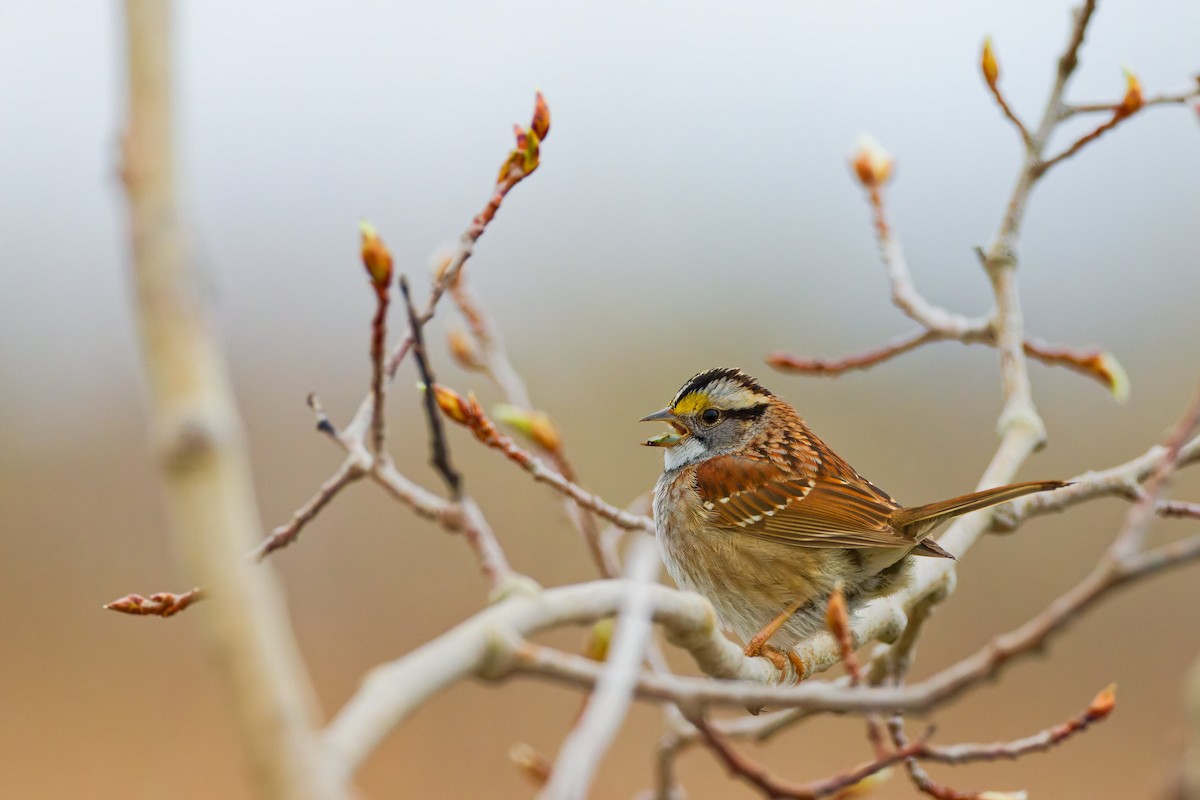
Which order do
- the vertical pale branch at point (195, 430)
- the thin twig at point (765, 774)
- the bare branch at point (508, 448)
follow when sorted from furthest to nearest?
1. the bare branch at point (508, 448)
2. the thin twig at point (765, 774)
3. the vertical pale branch at point (195, 430)

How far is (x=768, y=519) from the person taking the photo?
3.33 meters

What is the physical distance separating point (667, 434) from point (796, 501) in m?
0.50

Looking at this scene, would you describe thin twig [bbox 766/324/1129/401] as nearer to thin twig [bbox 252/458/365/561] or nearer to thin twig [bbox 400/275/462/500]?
thin twig [bbox 252/458/365/561]

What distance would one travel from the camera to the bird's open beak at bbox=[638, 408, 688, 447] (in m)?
3.55

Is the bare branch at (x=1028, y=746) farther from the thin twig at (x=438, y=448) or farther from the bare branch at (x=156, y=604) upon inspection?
the bare branch at (x=156, y=604)

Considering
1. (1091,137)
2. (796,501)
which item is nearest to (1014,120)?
(1091,137)

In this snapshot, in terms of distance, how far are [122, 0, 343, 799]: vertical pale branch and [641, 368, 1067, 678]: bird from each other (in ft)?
6.55

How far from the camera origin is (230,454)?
82cm

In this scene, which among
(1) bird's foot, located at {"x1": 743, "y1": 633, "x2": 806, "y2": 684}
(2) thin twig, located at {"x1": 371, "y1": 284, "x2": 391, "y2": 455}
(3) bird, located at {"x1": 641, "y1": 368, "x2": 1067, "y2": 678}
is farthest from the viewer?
(3) bird, located at {"x1": 641, "y1": 368, "x2": 1067, "y2": 678}

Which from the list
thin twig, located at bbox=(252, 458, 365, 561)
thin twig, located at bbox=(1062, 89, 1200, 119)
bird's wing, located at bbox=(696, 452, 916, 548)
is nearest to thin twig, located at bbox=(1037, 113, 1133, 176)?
thin twig, located at bbox=(1062, 89, 1200, 119)

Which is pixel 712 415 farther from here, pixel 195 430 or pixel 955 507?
pixel 195 430

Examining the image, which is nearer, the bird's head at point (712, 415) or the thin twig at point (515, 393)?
the thin twig at point (515, 393)

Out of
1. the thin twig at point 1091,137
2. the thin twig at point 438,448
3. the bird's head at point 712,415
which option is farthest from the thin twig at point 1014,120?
the thin twig at point 438,448

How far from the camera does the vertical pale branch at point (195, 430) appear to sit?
80 cm
